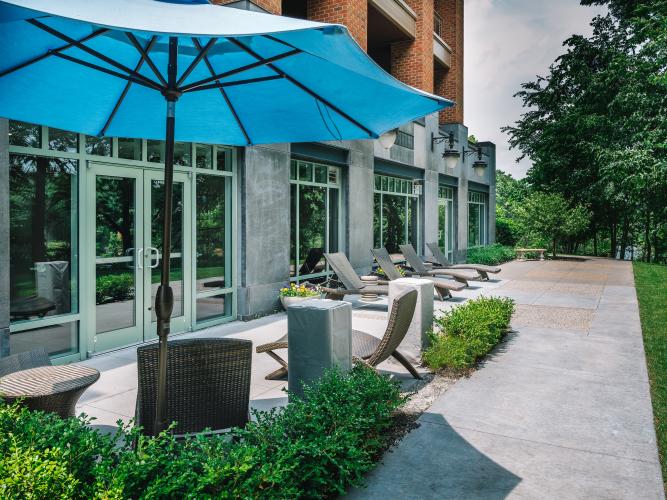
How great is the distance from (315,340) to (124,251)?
403 centimetres

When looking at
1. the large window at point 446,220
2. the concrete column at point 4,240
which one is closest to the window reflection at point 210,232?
the concrete column at point 4,240

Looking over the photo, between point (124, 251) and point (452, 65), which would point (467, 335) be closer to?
point (124, 251)

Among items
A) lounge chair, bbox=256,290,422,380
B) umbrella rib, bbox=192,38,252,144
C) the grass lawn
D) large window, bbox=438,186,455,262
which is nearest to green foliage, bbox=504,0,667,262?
large window, bbox=438,186,455,262

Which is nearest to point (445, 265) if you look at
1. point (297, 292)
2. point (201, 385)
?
point (297, 292)

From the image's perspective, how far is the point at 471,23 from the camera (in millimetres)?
23203

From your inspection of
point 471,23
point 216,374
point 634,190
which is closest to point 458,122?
point 471,23

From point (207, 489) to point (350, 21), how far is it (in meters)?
12.1

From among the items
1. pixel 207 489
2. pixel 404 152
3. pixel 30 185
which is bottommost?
pixel 207 489

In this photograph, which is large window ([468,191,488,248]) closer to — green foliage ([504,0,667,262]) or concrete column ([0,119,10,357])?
green foliage ([504,0,667,262])

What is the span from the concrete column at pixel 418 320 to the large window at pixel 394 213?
27.2ft

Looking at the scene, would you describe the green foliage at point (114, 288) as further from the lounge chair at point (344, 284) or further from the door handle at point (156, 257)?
the lounge chair at point (344, 284)

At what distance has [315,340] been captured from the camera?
14.4 ft

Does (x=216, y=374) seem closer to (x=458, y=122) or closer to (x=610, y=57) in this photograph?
(x=458, y=122)

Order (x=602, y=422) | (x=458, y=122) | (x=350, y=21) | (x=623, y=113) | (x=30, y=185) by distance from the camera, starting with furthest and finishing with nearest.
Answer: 1. (x=623, y=113)
2. (x=458, y=122)
3. (x=350, y=21)
4. (x=30, y=185)
5. (x=602, y=422)
